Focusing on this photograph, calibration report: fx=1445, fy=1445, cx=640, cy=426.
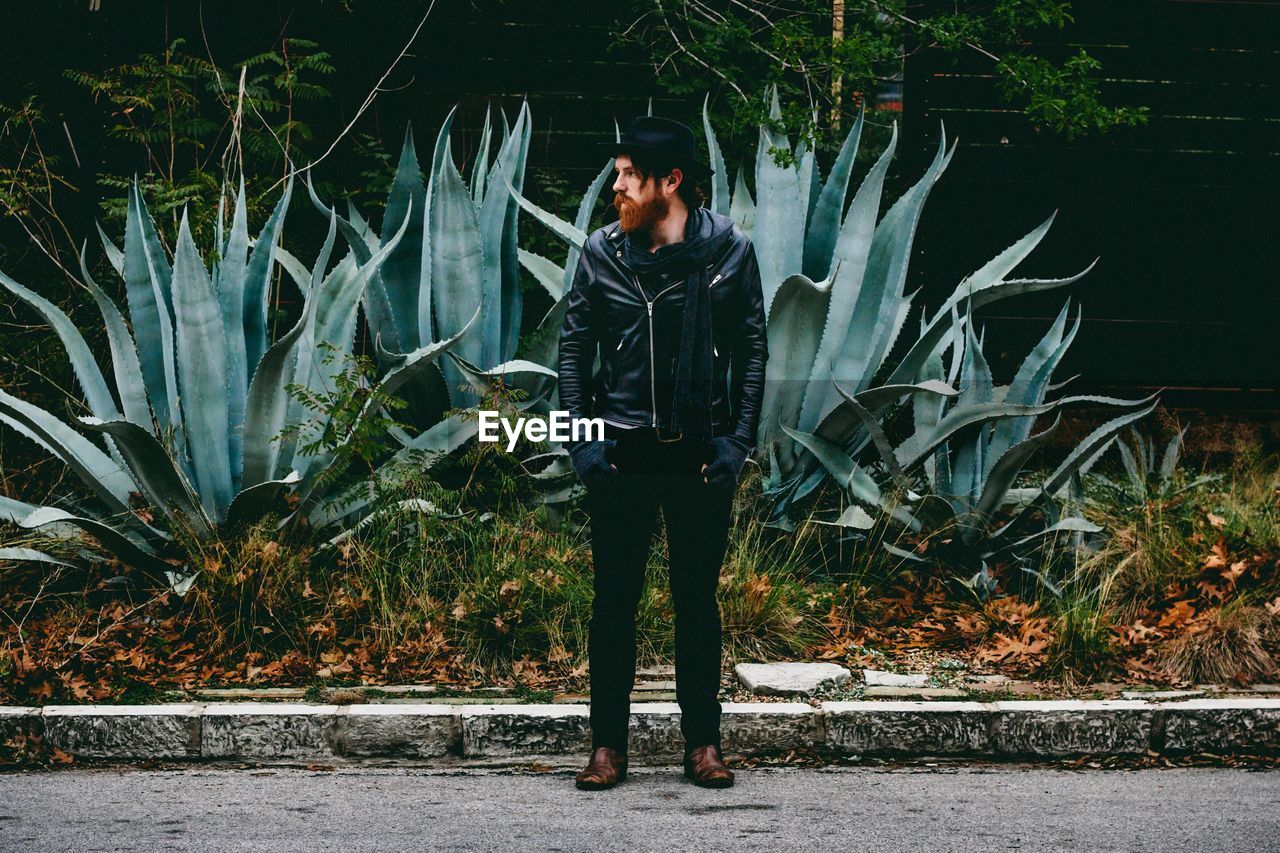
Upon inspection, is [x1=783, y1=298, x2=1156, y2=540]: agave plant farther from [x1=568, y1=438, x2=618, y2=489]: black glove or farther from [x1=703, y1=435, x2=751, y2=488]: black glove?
[x1=568, y1=438, x2=618, y2=489]: black glove

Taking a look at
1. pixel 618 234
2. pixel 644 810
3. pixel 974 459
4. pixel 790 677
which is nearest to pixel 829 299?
pixel 974 459

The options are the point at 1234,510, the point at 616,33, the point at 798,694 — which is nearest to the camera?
the point at 798,694

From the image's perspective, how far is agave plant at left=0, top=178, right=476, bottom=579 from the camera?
584 cm

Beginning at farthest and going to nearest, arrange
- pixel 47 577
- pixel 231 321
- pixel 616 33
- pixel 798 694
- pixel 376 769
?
pixel 616 33, pixel 231 321, pixel 47 577, pixel 798 694, pixel 376 769

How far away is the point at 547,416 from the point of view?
22.1 feet

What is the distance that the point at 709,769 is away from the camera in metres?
4.54

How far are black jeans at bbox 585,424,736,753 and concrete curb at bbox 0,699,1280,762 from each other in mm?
403

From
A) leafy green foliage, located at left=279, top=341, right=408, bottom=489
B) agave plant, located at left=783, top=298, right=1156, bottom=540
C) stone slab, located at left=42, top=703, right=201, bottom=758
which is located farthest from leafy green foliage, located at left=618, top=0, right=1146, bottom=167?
stone slab, located at left=42, top=703, right=201, bottom=758

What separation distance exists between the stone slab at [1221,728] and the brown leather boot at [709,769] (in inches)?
65.4

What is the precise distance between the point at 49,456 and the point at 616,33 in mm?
3956

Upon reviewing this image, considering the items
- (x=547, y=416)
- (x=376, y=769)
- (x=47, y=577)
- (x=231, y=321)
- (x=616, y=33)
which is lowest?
(x=376, y=769)

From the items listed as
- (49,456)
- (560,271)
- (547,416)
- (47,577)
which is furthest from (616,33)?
(47,577)

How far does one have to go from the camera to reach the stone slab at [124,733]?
4848mm

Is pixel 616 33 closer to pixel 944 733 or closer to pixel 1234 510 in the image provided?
pixel 1234 510
